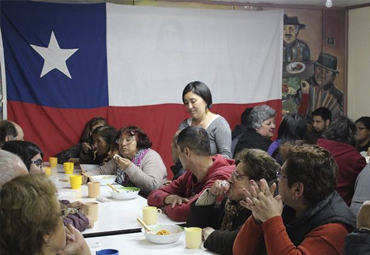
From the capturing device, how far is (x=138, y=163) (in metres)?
4.38

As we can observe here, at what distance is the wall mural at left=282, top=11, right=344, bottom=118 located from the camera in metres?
6.89

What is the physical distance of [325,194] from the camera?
2.23 m

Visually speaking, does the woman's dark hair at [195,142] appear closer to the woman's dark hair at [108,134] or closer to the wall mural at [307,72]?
the woman's dark hair at [108,134]

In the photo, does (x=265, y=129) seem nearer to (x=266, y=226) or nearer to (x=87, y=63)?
(x=87, y=63)

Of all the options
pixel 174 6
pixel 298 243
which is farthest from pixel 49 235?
pixel 174 6

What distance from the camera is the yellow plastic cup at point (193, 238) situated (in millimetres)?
2543

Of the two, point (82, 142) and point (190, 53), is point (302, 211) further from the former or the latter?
point (190, 53)

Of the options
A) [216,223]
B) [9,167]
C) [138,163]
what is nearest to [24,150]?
[138,163]

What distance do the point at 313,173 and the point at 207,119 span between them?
253 cm

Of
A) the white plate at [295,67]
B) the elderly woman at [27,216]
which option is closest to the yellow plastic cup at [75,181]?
the elderly woman at [27,216]

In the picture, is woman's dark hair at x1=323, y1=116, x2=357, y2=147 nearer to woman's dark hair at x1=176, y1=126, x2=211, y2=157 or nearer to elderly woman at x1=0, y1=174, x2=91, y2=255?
woman's dark hair at x1=176, y1=126, x2=211, y2=157

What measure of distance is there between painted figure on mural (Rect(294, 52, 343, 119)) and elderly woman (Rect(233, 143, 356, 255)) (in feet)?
16.0

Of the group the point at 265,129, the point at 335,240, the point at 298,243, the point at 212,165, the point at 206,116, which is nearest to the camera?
the point at 335,240

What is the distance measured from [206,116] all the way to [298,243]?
2.58 metres
